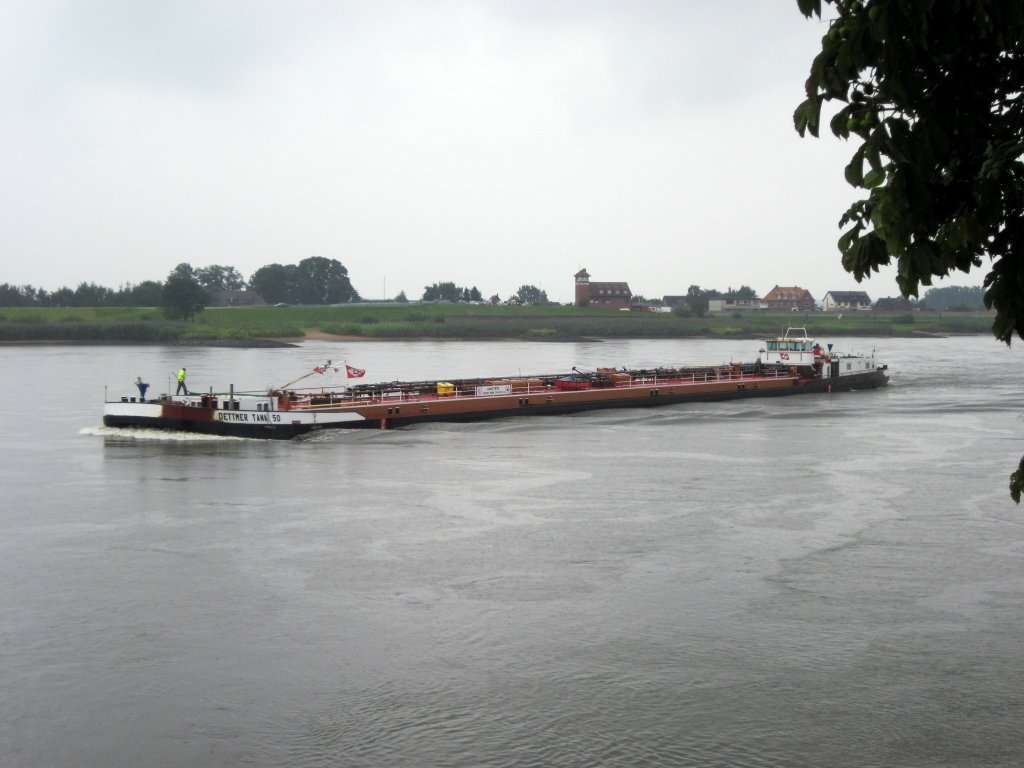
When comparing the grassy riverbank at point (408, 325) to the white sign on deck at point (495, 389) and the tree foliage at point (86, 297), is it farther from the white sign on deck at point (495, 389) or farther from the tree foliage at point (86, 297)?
the white sign on deck at point (495, 389)

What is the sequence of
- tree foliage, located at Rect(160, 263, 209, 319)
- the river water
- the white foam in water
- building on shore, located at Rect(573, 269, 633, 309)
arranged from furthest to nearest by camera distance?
1. building on shore, located at Rect(573, 269, 633, 309)
2. tree foliage, located at Rect(160, 263, 209, 319)
3. the white foam in water
4. the river water

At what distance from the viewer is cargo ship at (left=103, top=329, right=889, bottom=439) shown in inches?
1400

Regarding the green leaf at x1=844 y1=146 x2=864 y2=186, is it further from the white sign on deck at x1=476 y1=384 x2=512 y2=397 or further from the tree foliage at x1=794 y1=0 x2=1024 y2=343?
the white sign on deck at x1=476 y1=384 x2=512 y2=397

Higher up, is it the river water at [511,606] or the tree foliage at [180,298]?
the tree foliage at [180,298]

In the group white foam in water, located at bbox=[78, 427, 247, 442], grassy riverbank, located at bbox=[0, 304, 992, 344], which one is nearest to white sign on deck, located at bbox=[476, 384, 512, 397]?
white foam in water, located at bbox=[78, 427, 247, 442]

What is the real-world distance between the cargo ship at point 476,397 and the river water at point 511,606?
3038 millimetres

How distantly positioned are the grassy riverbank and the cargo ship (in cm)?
6371

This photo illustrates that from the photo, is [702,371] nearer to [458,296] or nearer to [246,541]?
[246,541]

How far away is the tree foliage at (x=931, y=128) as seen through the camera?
566 cm

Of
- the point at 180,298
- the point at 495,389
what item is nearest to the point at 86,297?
the point at 180,298

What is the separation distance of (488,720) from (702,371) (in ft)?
140

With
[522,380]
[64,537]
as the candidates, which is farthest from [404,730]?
[522,380]

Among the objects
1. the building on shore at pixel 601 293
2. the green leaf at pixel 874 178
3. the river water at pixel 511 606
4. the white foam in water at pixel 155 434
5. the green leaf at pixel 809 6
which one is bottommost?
the river water at pixel 511 606

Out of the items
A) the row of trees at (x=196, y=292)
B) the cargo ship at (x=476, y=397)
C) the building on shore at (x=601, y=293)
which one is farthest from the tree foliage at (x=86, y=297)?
the cargo ship at (x=476, y=397)
